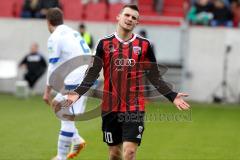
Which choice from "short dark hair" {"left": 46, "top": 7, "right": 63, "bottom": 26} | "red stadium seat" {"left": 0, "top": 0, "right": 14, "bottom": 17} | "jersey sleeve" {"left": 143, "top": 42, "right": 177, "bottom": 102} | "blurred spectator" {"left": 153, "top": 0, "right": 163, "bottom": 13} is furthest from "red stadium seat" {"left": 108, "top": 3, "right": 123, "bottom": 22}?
"jersey sleeve" {"left": 143, "top": 42, "right": 177, "bottom": 102}

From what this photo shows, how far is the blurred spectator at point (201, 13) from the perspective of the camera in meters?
24.6

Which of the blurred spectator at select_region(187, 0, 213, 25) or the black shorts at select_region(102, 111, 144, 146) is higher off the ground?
the black shorts at select_region(102, 111, 144, 146)

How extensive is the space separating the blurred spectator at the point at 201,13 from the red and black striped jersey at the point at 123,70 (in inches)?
634

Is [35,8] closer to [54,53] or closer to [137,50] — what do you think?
[54,53]

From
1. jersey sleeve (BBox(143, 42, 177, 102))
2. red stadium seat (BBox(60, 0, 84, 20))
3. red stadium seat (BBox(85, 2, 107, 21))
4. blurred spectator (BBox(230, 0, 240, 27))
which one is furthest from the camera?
red stadium seat (BBox(60, 0, 84, 20))

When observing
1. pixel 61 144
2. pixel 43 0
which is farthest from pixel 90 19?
pixel 61 144

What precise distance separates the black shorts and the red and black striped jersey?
8cm

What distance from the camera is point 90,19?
84.8 feet

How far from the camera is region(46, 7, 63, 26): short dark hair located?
35.4 feet

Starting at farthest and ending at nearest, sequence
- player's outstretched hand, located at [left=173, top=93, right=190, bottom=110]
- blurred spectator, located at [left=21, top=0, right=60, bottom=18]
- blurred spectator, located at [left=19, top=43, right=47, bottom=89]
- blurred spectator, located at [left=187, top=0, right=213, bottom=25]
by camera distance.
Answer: blurred spectator, located at [left=21, top=0, right=60, bottom=18], blurred spectator, located at [left=19, top=43, right=47, bottom=89], blurred spectator, located at [left=187, top=0, right=213, bottom=25], player's outstretched hand, located at [left=173, top=93, right=190, bottom=110]

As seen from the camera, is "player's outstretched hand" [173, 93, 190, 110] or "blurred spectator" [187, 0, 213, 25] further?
"blurred spectator" [187, 0, 213, 25]

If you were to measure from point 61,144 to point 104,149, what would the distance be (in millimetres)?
2297

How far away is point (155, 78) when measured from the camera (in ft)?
29.3

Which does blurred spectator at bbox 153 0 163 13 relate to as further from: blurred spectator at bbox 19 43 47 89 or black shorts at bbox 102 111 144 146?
black shorts at bbox 102 111 144 146
